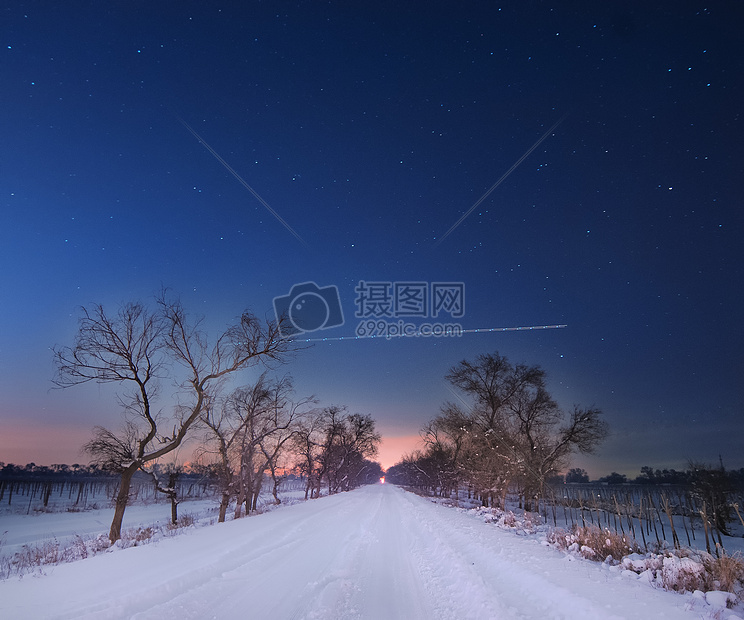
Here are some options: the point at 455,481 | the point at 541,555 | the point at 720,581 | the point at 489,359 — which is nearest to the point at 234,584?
the point at 541,555

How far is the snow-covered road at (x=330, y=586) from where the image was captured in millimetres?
5258

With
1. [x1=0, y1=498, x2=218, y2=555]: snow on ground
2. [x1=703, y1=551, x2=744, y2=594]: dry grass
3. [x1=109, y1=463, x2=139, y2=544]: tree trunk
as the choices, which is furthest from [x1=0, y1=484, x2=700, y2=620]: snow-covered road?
[x1=0, y1=498, x2=218, y2=555]: snow on ground

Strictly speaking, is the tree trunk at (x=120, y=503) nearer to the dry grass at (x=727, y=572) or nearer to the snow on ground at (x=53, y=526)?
the snow on ground at (x=53, y=526)

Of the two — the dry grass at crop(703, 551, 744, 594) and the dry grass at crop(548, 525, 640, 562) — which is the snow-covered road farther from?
the dry grass at crop(703, 551, 744, 594)

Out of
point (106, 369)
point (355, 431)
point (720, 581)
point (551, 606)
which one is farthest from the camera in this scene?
point (355, 431)

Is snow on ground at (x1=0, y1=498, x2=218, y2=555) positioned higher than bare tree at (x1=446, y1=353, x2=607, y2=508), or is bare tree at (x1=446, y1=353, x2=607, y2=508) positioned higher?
bare tree at (x1=446, y1=353, x2=607, y2=508)

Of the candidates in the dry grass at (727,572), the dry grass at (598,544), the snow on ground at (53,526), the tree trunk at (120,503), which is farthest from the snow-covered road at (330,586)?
the snow on ground at (53,526)

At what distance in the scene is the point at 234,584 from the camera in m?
6.55

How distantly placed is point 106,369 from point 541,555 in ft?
52.0

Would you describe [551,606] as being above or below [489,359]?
below

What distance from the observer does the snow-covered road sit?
17.3 feet

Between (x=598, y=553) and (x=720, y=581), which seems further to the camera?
(x=598, y=553)

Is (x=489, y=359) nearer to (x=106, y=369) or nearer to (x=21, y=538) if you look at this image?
(x=106, y=369)

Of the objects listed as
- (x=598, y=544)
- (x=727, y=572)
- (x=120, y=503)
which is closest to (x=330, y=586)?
(x=727, y=572)
